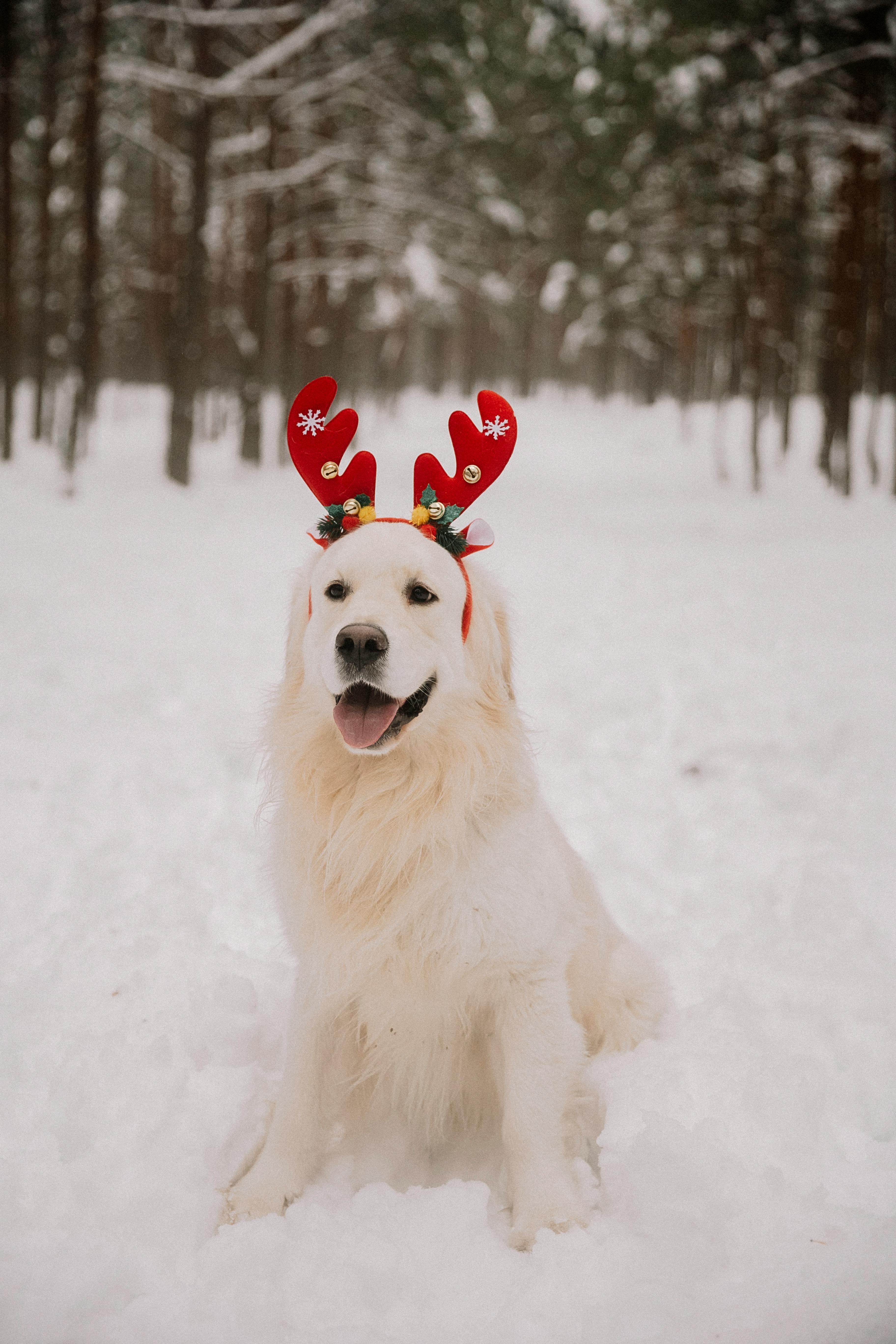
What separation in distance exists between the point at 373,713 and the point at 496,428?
0.78m

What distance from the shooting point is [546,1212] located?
1.81 metres

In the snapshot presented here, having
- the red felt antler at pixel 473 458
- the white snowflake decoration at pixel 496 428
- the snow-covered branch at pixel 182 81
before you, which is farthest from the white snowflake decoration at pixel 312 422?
the snow-covered branch at pixel 182 81

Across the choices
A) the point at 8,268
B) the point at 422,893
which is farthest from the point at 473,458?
the point at 8,268

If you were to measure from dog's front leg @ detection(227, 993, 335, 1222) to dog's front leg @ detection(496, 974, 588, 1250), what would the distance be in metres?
0.46

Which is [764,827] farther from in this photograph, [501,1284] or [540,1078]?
[501,1284]

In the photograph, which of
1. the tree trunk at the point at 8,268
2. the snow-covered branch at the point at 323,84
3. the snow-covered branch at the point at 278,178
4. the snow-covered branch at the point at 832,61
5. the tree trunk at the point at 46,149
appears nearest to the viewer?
the snow-covered branch at the point at 832,61

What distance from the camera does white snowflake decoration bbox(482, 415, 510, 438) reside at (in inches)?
79.8

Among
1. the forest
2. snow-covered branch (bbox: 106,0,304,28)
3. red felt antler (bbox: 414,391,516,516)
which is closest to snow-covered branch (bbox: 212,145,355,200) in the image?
the forest

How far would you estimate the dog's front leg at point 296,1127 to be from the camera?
1880mm

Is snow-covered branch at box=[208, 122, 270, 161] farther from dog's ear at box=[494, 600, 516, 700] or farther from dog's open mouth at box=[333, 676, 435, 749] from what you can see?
dog's open mouth at box=[333, 676, 435, 749]

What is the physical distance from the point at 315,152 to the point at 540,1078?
14145 mm

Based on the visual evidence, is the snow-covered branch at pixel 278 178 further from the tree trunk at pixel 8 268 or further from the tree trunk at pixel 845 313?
the tree trunk at pixel 845 313

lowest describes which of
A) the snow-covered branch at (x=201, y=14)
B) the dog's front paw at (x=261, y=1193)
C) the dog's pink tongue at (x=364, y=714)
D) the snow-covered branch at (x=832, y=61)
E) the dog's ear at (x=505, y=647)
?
the dog's front paw at (x=261, y=1193)

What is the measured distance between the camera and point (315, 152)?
12.6 meters
